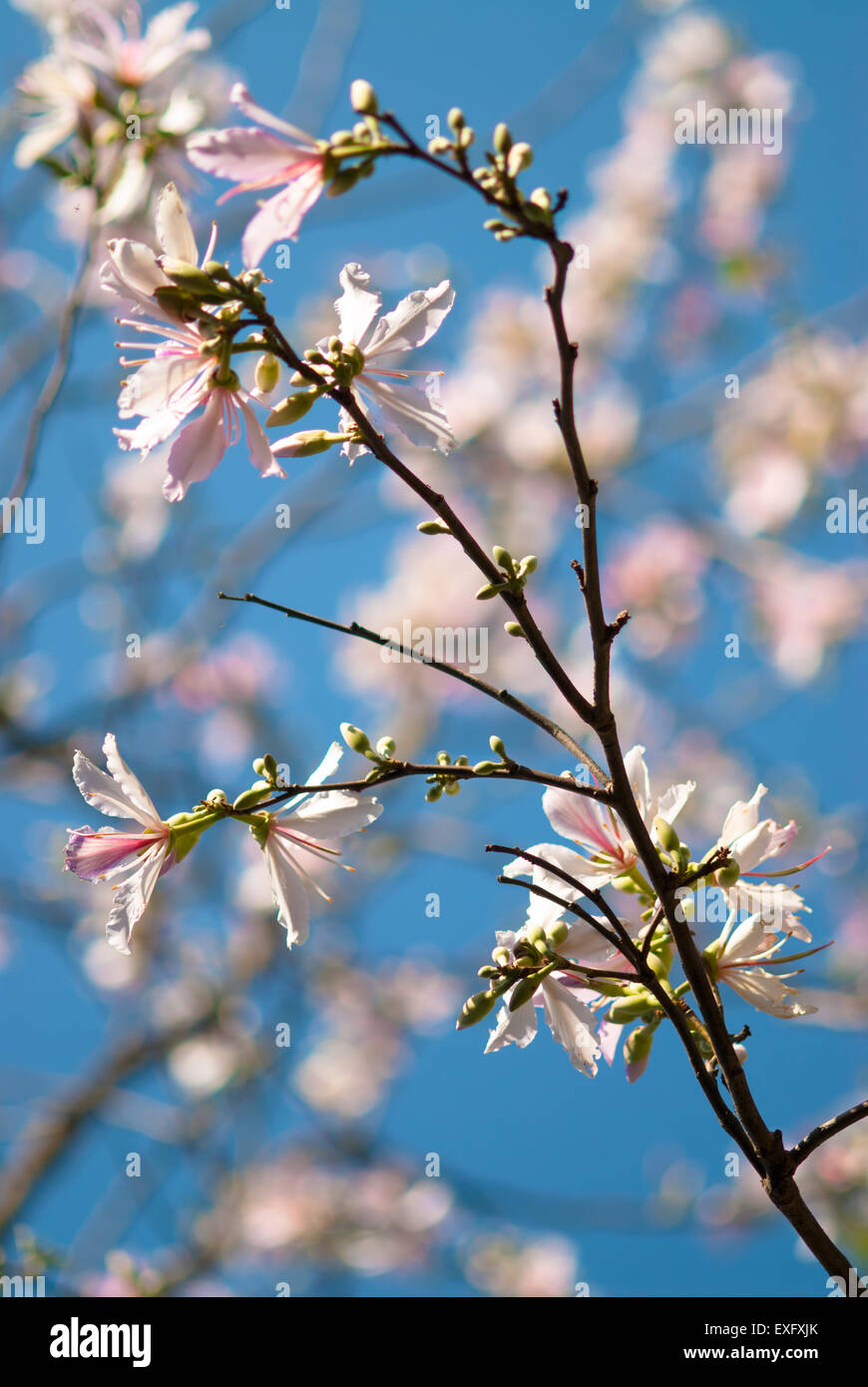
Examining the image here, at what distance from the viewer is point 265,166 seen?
795mm

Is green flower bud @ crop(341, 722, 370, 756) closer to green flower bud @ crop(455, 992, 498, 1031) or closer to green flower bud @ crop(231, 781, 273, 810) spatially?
green flower bud @ crop(231, 781, 273, 810)

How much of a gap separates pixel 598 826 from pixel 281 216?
0.57 metres

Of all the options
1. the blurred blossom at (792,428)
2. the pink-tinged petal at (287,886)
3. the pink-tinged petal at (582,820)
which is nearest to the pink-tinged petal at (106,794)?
the pink-tinged petal at (287,886)

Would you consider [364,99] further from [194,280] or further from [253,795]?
[253,795]

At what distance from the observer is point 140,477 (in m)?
5.61

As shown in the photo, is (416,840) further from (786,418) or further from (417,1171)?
(786,418)

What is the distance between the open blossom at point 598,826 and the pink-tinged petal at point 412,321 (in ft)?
1.35

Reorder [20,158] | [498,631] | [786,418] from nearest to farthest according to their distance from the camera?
[20,158] → [786,418] → [498,631]

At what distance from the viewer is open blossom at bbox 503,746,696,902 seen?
0.97 m

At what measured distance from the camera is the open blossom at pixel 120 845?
937 mm

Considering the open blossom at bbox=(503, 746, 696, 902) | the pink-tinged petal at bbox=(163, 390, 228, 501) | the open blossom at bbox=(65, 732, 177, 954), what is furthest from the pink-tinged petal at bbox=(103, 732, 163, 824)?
the open blossom at bbox=(503, 746, 696, 902)

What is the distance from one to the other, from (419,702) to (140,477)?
1848mm

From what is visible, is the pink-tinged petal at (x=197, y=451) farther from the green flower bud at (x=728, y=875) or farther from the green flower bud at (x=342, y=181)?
the green flower bud at (x=728, y=875)
